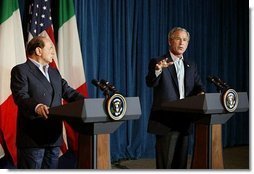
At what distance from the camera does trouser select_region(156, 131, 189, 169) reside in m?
2.39

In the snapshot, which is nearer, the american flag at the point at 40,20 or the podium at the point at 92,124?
the podium at the point at 92,124

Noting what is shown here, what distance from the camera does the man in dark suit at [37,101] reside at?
7.31 feet

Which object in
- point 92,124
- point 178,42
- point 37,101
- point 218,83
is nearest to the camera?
point 92,124

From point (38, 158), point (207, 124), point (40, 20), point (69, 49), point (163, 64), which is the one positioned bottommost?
point (38, 158)

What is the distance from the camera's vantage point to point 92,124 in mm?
1953

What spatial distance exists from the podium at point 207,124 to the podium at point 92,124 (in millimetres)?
348

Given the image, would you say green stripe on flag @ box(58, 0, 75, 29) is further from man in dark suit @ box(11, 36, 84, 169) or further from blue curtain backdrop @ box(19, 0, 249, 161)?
→ man in dark suit @ box(11, 36, 84, 169)

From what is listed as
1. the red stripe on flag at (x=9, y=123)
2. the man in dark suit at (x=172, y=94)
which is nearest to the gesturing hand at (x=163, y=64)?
the man in dark suit at (x=172, y=94)

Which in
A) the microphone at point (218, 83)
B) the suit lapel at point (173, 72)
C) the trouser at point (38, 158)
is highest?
the suit lapel at point (173, 72)

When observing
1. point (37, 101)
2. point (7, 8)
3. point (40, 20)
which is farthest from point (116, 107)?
point (7, 8)

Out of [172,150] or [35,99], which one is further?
[172,150]

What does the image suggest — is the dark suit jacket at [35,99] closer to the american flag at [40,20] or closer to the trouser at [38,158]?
the trouser at [38,158]

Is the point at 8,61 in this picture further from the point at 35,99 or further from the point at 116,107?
the point at 116,107

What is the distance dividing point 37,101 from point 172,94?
0.82 meters
